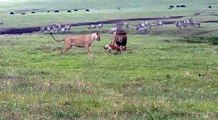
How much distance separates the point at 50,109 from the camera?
10.7 m

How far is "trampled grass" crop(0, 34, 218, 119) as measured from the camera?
35.3 ft

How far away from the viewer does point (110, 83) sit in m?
18.2

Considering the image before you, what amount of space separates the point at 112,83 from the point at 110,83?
0.10 meters

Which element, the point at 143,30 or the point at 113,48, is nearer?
the point at 113,48

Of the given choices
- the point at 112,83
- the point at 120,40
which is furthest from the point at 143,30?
the point at 112,83

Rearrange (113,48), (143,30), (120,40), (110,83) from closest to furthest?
(110,83) → (113,48) → (120,40) → (143,30)

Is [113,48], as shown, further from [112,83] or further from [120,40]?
[112,83]

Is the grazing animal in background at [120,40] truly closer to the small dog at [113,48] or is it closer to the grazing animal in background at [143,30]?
the small dog at [113,48]

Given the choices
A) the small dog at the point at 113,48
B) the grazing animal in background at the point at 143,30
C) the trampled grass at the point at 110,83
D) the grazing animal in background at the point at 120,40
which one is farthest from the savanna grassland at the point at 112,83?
the grazing animal in background at the point at 143,30

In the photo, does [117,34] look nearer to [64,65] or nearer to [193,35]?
Result: [64,65]

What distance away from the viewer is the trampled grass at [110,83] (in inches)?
424

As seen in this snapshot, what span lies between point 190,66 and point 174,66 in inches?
25.9

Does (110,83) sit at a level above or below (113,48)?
above

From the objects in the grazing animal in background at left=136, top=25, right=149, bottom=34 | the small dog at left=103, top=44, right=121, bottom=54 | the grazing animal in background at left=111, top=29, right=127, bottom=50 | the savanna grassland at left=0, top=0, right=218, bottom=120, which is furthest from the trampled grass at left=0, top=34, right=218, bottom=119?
the grazing animal in background at left=136, top=25, right=149, bottom=34
